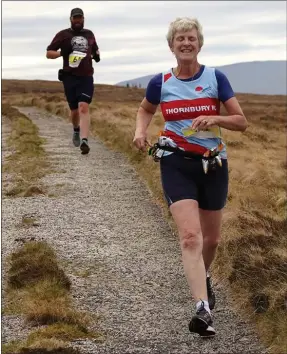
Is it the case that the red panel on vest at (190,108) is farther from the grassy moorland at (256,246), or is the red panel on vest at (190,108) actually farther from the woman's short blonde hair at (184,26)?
the grassy moorland at (256,246)

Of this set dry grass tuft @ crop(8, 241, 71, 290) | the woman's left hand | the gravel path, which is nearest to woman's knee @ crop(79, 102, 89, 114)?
the gravel path

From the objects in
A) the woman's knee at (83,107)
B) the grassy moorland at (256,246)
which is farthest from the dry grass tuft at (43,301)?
the woman's knee at (83,107)

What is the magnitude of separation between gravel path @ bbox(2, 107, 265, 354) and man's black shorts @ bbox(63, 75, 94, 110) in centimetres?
138

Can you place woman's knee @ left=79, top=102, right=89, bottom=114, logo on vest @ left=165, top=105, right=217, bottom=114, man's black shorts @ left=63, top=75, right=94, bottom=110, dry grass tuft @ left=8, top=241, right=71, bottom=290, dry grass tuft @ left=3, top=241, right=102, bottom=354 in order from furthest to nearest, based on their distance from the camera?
woman's knee @ left=79, top=102, right=89, bottom=114 → man's black shorts @ left=63, top=75, right=94, bottom=110 → dry grass tuft @ left=8, top=241, right=71, bottom=290 → logo on vest @ left=165, top=105, right=217, bottom=114 → dry grass tuft @ left=3, top=241, right=102, bottom=354

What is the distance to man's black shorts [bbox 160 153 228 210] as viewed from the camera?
527 centimetres

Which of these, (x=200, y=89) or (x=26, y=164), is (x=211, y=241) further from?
(x=26, y=164)

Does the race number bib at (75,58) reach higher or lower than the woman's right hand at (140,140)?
higher

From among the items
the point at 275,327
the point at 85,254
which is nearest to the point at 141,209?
the point at 85,254

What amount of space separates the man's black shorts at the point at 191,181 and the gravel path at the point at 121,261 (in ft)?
3.00

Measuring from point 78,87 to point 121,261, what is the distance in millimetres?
5589

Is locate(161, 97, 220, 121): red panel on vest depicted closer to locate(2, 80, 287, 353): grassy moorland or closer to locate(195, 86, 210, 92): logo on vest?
locate(195, 86, 210, 92): logo on vest

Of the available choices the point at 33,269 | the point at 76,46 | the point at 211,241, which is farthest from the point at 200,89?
the point at 76,46

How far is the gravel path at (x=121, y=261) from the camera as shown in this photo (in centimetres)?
512

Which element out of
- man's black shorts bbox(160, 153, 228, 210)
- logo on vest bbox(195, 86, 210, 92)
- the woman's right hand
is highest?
logo on vest bbox(195, 86, 210, 92)
